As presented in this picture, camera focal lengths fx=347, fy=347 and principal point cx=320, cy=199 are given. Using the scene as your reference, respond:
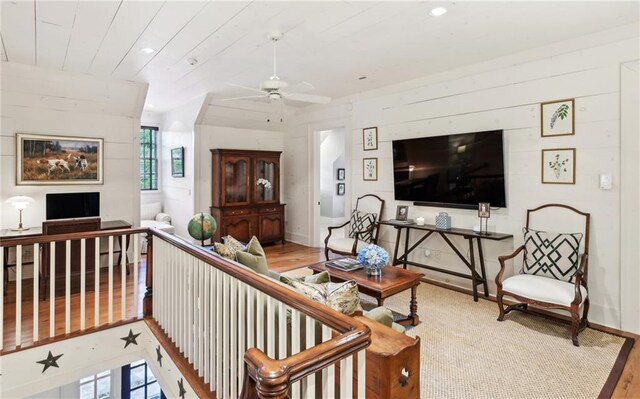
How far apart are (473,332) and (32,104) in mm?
5877

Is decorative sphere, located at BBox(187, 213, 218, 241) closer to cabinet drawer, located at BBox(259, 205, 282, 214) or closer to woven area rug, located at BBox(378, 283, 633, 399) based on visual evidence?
woven area rug, located at BBox(378, 283, 633, 399)

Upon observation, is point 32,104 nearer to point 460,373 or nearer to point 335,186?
point 460,373

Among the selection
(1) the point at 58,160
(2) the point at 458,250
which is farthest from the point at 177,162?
(2) the point at 458,250

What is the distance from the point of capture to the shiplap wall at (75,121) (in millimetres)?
4379

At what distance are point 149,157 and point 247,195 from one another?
2.66 metres

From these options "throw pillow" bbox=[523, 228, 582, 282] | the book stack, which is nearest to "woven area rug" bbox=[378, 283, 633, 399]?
"throw pillow" bbox=[523, 228, 582, 282]

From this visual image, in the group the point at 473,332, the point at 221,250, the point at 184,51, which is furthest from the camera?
the point at 184,51

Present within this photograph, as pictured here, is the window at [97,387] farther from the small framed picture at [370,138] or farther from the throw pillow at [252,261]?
the small framed picture at [370,138]

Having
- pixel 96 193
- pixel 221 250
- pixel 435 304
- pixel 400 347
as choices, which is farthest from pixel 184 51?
pixel 435 304

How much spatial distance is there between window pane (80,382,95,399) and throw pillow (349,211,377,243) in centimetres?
457

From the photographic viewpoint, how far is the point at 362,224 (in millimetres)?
5410

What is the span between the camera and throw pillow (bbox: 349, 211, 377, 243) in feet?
17.3

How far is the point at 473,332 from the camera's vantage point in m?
3.18

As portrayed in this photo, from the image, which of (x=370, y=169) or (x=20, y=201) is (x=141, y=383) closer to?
(x=20, y=201)
